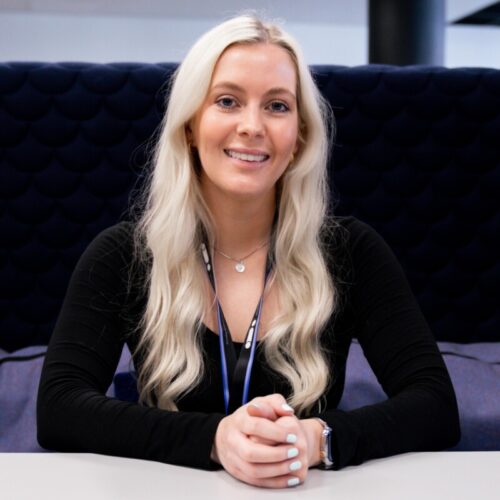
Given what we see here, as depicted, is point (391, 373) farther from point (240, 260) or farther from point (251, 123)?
point (251, 123)

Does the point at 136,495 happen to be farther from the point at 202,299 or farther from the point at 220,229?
the point at 220,229

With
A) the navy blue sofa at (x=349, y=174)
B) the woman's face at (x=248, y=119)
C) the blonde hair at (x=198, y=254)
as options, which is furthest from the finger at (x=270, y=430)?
the navy blue sofa at (x=349, y=174)

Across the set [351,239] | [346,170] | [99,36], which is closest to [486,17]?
[99,36]

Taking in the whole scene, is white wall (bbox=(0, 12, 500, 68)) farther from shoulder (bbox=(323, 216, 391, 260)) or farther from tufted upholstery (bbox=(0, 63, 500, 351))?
shoulder (bbox=(323, 216, 391, 260))

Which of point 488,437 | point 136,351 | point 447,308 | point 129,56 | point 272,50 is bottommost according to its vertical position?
point 488,437

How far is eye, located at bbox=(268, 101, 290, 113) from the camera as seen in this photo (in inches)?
50.2

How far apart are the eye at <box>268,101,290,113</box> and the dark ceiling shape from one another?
14.9 ft

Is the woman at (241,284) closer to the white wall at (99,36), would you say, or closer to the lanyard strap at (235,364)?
the lanyard strap at (235,364)

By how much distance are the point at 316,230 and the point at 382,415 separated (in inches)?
14.4

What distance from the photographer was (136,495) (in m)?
0.83

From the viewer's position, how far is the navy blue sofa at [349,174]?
1.85 meters

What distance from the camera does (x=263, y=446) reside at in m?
0.93

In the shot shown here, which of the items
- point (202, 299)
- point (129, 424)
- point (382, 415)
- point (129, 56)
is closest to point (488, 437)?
point (382, 415)

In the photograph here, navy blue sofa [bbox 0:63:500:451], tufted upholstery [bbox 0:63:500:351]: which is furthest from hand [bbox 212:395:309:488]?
tufted upholstery [bbox 0:63:500:351]
